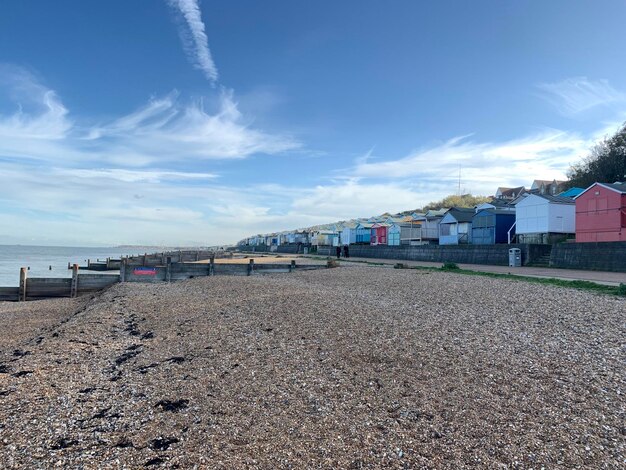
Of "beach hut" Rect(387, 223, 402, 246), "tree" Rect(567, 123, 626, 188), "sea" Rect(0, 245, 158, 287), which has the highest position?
"tree" Rect(567, 123, 626, 188)

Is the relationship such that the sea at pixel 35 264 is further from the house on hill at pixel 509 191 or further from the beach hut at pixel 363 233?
the house on hill at pixel 509 191

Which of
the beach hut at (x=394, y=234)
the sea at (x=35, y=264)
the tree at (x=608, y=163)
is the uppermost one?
the tree at (x=608, y=163)

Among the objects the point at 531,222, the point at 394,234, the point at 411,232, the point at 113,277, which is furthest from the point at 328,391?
the point at 394,234

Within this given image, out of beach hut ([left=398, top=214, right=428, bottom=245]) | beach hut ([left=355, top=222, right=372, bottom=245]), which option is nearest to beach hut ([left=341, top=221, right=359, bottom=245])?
beach hut ([left=355, top=222, right=372, bottom=245])

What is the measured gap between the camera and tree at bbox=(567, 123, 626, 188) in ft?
137

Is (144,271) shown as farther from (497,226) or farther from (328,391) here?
(497,226)

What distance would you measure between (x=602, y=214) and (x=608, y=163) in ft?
70.6

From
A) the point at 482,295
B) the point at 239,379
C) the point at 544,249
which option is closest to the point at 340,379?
the point at 239,379

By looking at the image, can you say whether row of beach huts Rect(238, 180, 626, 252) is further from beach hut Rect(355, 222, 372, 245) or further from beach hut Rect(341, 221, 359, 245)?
beach hut Rect(341, 221, 359, 245)

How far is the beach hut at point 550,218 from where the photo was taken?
29672mm

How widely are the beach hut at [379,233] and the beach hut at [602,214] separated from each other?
2982cm

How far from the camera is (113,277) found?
73.8 ft

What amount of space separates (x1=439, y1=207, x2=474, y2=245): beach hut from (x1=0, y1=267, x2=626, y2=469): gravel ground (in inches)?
1201

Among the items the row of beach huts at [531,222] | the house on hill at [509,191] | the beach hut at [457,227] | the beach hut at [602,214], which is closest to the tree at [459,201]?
the house on hill at [509,191]
